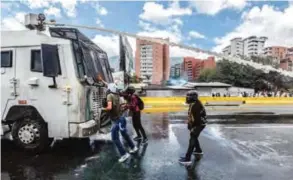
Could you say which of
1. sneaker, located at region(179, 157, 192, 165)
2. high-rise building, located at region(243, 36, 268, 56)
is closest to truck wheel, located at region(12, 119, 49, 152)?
sneaker, located at region(179, 157, 192, 165)

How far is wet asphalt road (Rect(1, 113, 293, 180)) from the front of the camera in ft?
19.9

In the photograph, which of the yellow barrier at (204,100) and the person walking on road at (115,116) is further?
the yellow barrier at (204,100)

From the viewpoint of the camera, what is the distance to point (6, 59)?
7.37 metres

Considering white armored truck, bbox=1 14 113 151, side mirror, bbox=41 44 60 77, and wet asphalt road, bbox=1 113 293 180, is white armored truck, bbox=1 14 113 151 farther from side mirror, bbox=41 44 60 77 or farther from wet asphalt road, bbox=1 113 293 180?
wet asphalt road, bbox=1 113 293 180

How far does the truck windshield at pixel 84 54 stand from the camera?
290 inches

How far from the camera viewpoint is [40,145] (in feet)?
23.9

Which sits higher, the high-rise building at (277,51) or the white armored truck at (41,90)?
the high-rise building at (277,51)

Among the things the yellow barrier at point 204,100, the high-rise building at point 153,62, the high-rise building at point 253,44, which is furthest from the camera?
the high-rise building at point 253,44

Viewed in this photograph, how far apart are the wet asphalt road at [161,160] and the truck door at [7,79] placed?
1.06 m

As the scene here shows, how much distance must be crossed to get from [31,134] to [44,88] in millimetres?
935

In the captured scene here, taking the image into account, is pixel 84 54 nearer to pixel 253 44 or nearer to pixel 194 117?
pixel 194 117

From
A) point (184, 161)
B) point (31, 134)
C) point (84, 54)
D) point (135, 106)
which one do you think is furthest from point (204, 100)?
point (31, 134)

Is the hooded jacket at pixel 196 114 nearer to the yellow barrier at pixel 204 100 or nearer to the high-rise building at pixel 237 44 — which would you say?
the yellow barrier at pixel 204 100

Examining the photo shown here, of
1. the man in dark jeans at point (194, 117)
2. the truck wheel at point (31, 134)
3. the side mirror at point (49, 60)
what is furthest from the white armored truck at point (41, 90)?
the man in dark jeans at point (194, 117)
